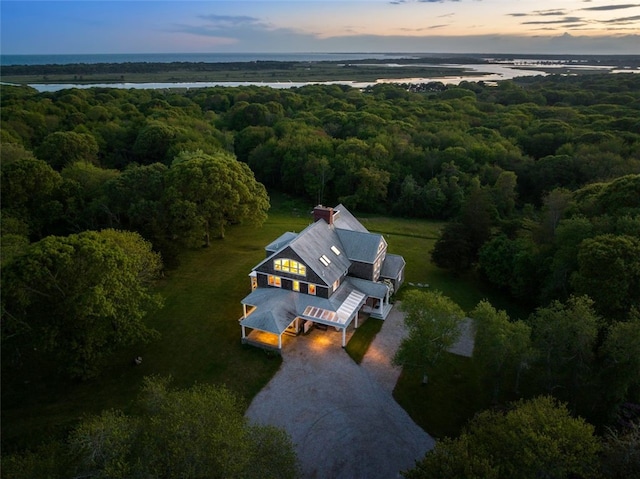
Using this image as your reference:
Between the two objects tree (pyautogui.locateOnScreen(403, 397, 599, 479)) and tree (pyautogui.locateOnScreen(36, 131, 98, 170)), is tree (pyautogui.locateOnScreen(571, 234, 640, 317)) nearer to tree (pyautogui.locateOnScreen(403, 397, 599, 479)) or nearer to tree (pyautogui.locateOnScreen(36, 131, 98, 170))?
tree (pyautogui.locateOnScreen(403, 397, 599, 479))

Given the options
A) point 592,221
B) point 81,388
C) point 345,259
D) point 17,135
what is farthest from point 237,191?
point 17,135

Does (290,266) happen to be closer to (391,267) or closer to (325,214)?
(325,214)

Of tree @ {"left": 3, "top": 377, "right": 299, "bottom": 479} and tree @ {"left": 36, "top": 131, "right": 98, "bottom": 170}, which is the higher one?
tree @ {"left": 36, "top": 131, "right": 98, "bottom": 170}

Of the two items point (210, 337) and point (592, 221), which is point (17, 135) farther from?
point (592, 221)

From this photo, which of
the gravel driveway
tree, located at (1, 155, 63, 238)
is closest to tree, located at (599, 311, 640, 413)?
the gravel driveway

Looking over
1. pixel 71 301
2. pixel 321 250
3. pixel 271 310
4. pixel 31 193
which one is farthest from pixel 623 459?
pixel 31 193
